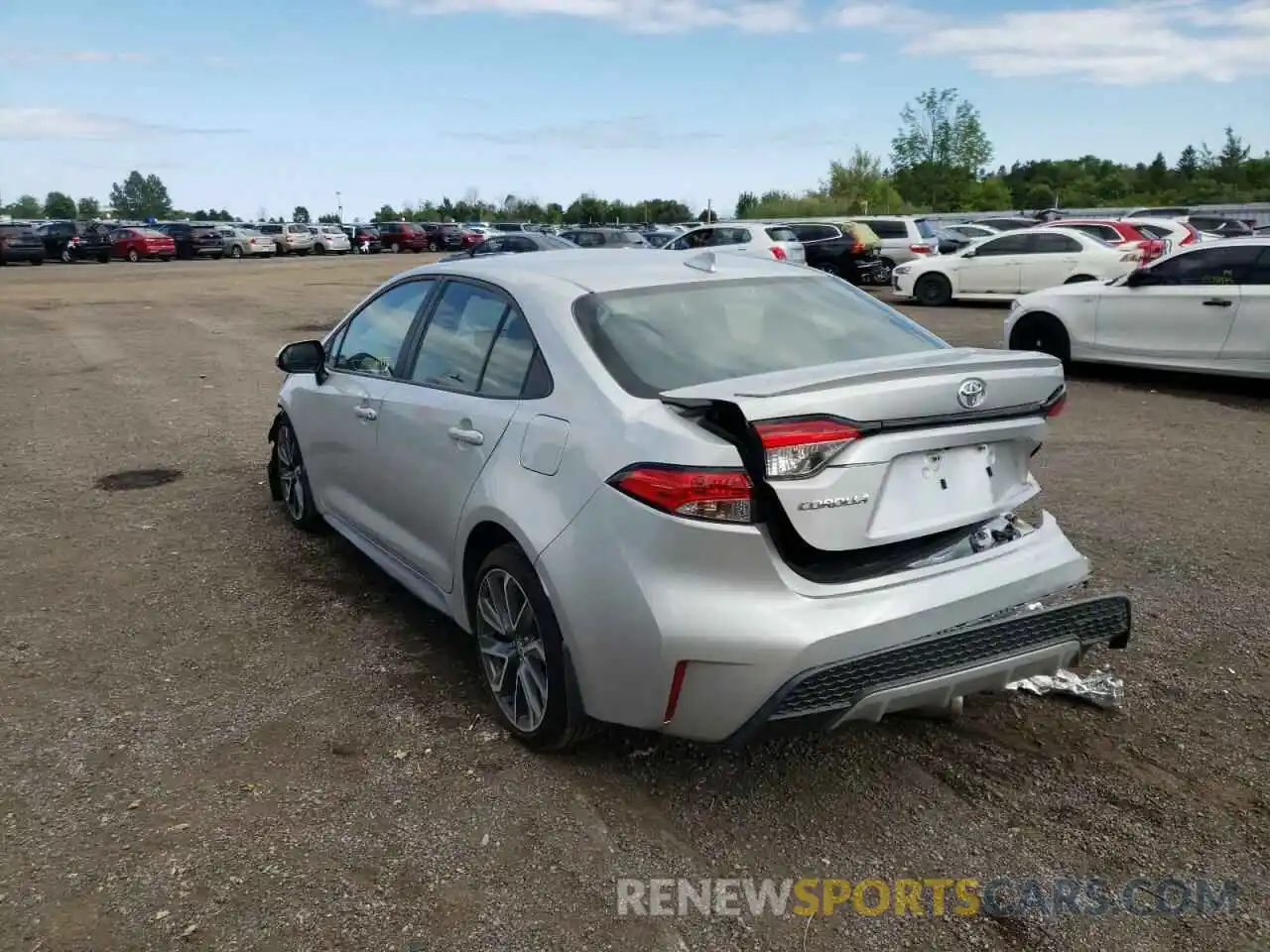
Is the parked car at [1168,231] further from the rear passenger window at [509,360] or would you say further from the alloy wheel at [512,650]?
the alloy wheel at [512,650]

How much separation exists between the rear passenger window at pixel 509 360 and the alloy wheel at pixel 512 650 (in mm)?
640

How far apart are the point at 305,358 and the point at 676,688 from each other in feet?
10.2

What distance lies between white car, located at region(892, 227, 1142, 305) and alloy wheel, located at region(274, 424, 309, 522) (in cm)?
1567

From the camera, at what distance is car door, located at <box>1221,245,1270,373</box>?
9.87m

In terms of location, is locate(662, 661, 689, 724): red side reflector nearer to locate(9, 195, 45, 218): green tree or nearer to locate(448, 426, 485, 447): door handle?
locate(448, 426, 485, 447): door handle

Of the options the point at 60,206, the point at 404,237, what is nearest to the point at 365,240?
the point at 404,237

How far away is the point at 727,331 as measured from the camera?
3.57 meters

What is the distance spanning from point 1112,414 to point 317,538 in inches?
278

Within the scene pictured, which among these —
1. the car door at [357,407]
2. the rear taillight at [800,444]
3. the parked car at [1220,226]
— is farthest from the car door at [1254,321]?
the parked car at [1220,226]

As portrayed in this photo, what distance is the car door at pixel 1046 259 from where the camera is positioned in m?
18.5

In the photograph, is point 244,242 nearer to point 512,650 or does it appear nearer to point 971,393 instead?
point 512,650

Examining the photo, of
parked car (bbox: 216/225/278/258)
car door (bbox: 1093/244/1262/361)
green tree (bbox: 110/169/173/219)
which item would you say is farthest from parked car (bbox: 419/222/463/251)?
green tree (bbox: 110/169/173/219)

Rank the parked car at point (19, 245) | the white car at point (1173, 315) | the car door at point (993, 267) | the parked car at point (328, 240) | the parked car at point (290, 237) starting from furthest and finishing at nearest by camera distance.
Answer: the parked car at point (328, 240) < the parked car at point (290, 237) < the parked car at point (19, 245) < the car door at point (993, 267) < the white car at point (1173, 315)

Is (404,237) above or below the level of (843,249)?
above
